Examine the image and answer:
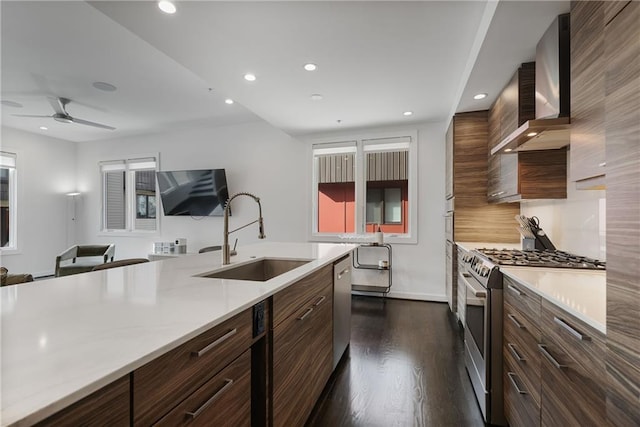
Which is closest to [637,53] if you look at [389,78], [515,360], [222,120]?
[515,360]

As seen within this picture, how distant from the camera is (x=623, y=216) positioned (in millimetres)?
756

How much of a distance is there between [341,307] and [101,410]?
188 centimetres

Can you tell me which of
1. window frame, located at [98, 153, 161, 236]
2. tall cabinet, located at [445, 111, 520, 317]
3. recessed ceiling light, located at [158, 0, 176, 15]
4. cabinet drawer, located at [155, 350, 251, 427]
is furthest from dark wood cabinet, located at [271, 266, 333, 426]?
window frame, located at [98, 153, 161, 236]

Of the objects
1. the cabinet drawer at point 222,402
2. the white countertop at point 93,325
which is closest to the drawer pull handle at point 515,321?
the white countertop at point 93,325

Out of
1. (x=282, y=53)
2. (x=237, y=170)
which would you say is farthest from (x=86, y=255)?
(x=282, y=53)

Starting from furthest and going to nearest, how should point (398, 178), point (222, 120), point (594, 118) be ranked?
→ 1. point (222, 120)
2. point (398, 178)
3. point (594, 118)

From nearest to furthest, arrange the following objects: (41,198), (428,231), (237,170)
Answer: (428,231)
(237,170)
(41,198)

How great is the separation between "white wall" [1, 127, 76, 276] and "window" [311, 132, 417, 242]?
17.2 ft

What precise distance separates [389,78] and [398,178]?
1855 mm

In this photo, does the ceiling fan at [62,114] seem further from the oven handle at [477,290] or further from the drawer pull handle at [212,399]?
the oven handle at [477,290]

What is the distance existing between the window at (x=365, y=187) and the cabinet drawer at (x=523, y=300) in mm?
2591

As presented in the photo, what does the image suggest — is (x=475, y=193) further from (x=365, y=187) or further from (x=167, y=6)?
(x=167, y=6)

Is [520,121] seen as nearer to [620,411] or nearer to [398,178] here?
[620,411]

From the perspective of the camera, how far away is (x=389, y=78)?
2725 millimetres
